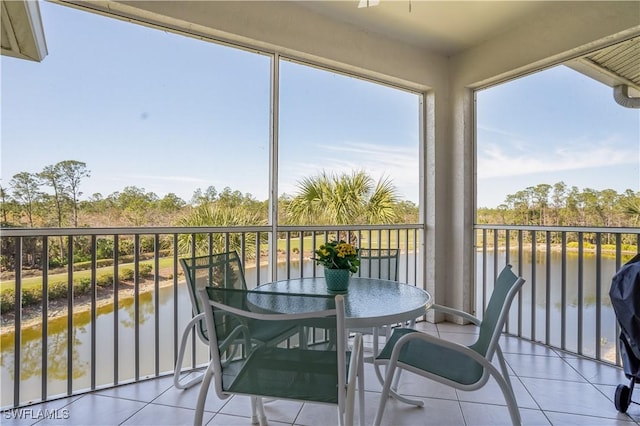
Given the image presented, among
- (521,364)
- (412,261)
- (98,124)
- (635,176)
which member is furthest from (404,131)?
(98,124)

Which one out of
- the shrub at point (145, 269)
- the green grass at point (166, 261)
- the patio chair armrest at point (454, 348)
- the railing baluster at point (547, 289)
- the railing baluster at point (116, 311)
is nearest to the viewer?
the patio chair armrest at point (454, 348)

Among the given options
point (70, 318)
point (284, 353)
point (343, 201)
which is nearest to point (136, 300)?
A: point (70, 318)

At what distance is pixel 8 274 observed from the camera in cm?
206

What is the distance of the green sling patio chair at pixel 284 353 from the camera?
4.01ft

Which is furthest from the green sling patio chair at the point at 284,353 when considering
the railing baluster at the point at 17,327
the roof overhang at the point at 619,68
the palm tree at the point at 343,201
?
the roof overhang at the point at 619,68

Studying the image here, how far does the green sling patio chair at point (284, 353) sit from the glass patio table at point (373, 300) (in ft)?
0.30

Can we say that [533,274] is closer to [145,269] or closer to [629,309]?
[629,309]

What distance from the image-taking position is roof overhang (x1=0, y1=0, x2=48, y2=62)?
1.52 m

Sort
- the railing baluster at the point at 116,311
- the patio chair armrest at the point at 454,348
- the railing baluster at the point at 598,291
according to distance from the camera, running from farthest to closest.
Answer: the railing baluster at the point at 598,291, the railing baluster at the point at 116,311, the patio chair armrest at the point at 454,348

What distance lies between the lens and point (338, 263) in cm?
203

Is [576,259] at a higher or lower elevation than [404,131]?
lower

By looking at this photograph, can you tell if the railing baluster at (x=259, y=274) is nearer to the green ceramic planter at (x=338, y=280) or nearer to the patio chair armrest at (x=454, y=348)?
the green ceramic planter at (x=338, y=280)

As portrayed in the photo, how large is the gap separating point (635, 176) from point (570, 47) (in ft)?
3.68

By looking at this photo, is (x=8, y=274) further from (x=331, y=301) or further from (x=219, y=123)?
(x=331, y=301)
